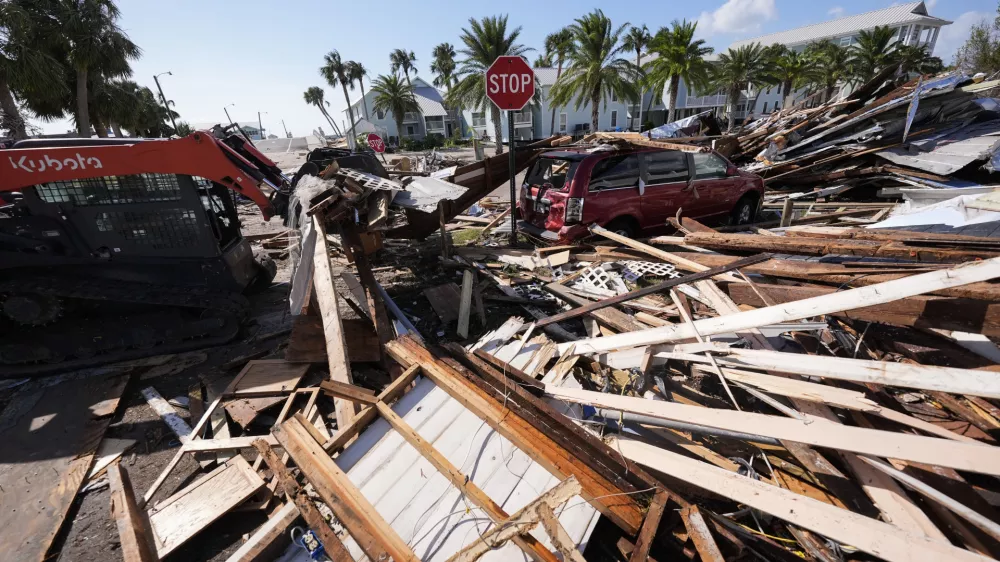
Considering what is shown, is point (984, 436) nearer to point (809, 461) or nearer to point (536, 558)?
point (809, 461)

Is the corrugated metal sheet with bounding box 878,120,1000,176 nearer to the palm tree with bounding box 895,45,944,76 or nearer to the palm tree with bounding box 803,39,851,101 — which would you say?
the palm tree with bounding box 803,39,851,101

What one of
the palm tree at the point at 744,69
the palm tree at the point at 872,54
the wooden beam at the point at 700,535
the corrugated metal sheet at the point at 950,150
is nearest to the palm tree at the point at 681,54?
the palm tree at the point at 744,69

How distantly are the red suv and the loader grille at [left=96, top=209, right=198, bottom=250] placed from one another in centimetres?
520

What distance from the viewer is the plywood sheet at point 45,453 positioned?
3066mm

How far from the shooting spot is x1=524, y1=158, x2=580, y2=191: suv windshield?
6316 mm

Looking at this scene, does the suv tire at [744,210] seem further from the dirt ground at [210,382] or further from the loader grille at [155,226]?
the loader grille at [155,226]

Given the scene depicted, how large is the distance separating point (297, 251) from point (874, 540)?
19.1ft

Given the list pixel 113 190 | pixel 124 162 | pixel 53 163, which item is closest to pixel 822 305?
pixel 124 162

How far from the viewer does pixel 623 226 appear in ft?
22.7

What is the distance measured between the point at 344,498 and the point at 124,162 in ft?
16.7

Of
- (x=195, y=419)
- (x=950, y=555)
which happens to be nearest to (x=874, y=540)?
(x=950, y=555)

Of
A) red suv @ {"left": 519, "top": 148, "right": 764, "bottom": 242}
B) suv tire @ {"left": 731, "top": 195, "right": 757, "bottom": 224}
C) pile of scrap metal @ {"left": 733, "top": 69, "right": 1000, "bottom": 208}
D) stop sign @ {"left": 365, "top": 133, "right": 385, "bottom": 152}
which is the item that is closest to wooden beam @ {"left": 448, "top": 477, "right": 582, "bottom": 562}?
red suv @ {"left": 519, "top": 148, "right": 764, "bottom": 242}

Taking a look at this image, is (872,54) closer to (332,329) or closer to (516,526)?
(332,329)

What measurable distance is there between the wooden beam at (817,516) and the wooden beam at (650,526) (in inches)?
17.7
